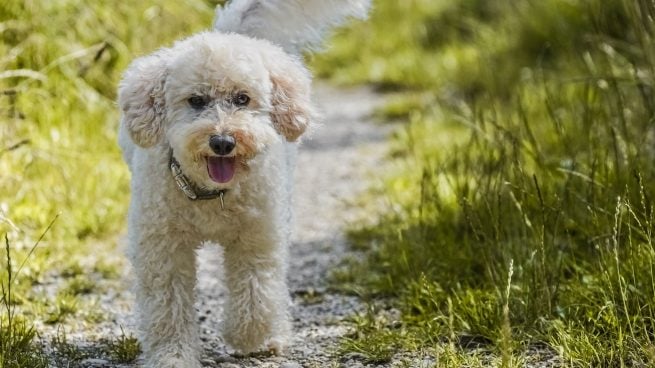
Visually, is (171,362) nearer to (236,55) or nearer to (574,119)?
(236,55)

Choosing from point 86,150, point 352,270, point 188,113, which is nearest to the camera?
point 188,113

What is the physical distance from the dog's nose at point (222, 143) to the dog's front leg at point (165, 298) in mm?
476

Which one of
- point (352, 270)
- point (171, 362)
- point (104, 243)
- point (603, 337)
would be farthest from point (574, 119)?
point (171, 362)

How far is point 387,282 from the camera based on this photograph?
474cm

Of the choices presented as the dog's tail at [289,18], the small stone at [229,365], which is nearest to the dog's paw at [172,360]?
the small stone at [229,365]

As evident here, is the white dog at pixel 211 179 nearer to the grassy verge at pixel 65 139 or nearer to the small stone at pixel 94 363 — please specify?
the small stone at pixel 94 363

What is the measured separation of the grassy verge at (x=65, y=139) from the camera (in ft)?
16.0

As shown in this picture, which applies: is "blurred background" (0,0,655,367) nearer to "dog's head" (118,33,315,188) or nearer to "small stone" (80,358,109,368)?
"small stone" (80,358,109,368)

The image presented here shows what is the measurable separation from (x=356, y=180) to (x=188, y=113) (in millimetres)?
3462

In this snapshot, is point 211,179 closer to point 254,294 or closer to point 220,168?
point 220,168

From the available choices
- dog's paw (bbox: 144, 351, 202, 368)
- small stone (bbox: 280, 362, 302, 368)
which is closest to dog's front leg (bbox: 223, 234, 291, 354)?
small stone (bbox: 280, 362, 302, 368)

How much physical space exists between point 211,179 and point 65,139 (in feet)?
9.76

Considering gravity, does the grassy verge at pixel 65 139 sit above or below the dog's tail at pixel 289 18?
below

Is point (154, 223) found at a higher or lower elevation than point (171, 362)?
higher
